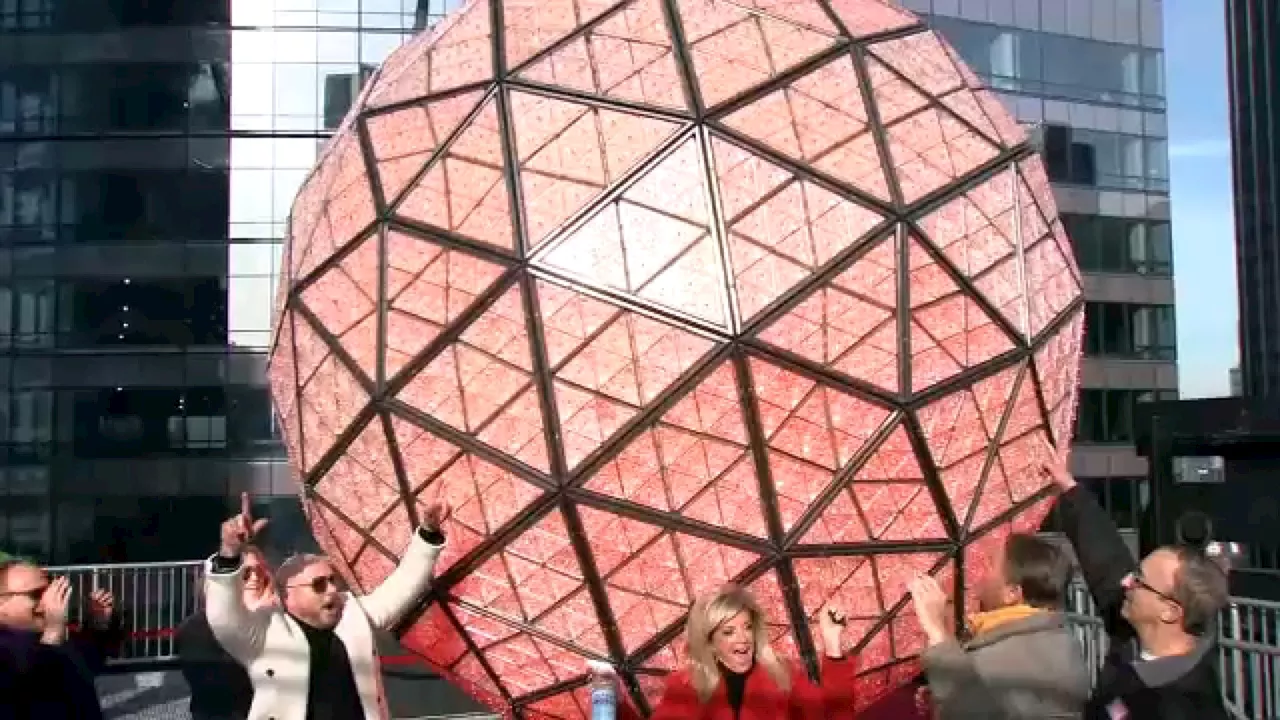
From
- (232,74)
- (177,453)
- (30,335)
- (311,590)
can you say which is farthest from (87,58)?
(311,590)

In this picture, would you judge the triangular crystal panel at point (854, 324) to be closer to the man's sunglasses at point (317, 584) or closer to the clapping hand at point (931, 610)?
the clapping hand at point (931, 610)

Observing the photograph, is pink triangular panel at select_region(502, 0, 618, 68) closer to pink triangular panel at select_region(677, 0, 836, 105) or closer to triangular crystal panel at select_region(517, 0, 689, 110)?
triangular crystal panel at select_region(517, 0, 689, 110)

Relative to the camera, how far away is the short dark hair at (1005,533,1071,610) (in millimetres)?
4145

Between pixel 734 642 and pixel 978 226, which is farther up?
pixel 978 226

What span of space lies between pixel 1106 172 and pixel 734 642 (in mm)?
35190

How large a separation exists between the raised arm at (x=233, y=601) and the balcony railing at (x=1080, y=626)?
4173mm

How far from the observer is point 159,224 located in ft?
91.1

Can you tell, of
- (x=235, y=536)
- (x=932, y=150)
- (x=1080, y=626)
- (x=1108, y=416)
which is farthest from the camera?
(x=1108, y=416)

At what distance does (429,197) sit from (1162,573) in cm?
291

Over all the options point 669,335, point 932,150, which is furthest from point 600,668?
point 932,150

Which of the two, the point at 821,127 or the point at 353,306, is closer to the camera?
the point at 821,127

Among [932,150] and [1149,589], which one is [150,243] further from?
[1149,589]

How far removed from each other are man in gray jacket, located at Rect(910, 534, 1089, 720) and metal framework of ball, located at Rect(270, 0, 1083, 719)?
0.82 metres

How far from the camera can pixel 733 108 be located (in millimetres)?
4918
